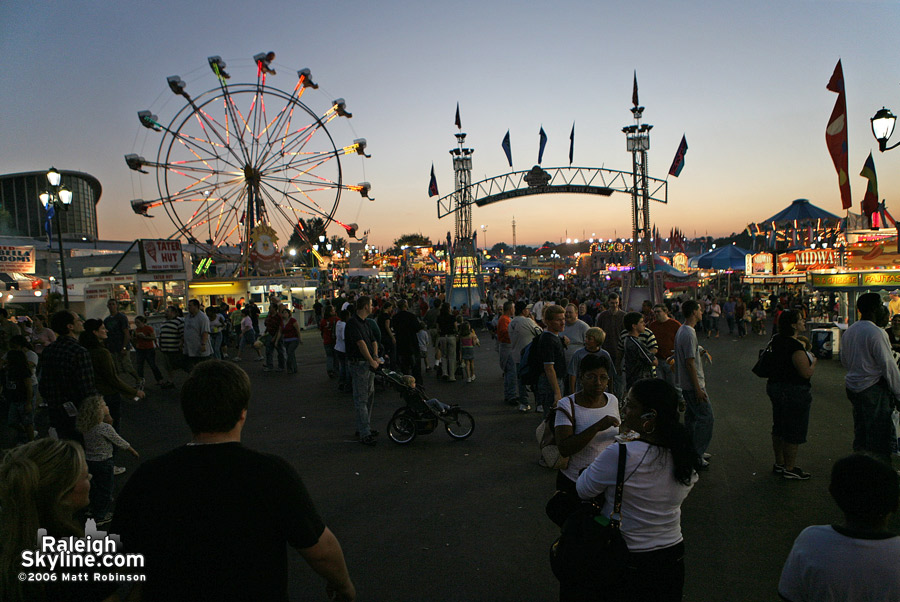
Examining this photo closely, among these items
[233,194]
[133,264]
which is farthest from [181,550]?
[133,264]

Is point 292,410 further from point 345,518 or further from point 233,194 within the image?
point 233,194

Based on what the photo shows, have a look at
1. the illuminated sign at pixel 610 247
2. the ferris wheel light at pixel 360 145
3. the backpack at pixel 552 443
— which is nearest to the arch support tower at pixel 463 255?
the ferris wheel light at pixel 360 145

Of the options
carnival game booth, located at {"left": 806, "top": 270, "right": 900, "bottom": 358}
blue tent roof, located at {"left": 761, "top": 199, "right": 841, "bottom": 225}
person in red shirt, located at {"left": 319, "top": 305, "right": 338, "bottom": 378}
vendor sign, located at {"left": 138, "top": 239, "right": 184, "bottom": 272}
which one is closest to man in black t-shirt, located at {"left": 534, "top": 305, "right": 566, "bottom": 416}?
person in red shirt, located at {"left": 319, "top": 305, "right": 338, "bottom": 378}

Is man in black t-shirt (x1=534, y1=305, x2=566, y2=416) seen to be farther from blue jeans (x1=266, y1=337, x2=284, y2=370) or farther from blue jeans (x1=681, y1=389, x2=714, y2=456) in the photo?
blue jeans (x1=266, y1=337, x2=284, y2=370)

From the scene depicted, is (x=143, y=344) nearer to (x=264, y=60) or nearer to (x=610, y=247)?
(x=264, y=60)

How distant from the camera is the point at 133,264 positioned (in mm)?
35938

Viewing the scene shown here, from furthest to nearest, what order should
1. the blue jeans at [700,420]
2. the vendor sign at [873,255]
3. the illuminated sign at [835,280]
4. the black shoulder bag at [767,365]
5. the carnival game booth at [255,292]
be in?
the carnival game booth at [255,292] → the vendor sign at [873,255] → the illuminated sign at [835,280] → the blue jeans at [700,420] → the black shoulder bag at [767,365]

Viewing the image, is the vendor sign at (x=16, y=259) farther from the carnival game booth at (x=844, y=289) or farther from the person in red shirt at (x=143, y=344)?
the carnival game booth at (x=844, y=289)

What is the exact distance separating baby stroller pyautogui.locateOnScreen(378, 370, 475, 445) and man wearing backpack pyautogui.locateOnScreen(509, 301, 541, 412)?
1525 millimetres

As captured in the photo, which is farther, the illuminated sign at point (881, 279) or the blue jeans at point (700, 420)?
the illuminated sign at point (881, 279)

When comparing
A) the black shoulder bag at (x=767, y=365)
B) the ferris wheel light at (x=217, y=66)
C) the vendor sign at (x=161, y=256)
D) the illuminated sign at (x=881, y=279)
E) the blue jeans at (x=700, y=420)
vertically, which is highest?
the ferris wheel light at (x=217, y=66)

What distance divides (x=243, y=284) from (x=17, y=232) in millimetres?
49393

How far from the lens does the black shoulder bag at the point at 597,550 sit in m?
2.08

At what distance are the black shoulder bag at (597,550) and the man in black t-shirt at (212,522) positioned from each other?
1100mm
